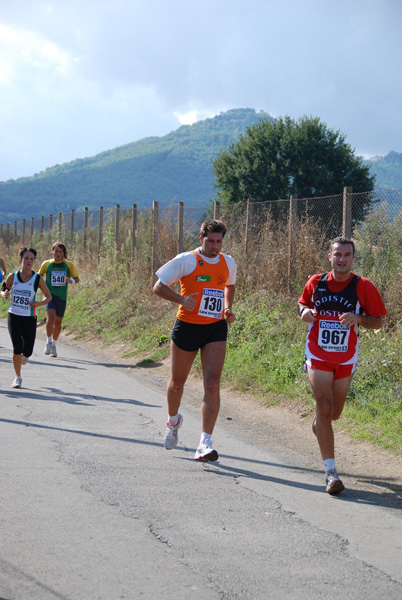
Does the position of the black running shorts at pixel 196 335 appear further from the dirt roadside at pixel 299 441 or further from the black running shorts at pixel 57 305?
the black running shorts at pixel 57 305

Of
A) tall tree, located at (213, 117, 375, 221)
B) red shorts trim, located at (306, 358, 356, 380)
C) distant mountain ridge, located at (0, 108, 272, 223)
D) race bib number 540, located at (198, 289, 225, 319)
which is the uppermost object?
distant mountain ridge, located at (0, 108, 272, 223)

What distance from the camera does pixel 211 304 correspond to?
253 inches

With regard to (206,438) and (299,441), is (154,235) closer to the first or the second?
(299,441)

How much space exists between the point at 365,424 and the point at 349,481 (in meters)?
1.71

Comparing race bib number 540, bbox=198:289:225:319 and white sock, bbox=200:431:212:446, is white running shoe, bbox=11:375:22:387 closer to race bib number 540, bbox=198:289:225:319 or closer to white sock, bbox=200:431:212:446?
white sock, bbox=200:431:212:446

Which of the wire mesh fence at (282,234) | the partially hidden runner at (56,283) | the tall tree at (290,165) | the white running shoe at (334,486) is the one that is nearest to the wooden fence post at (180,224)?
the wire mesh fence at (282,234)

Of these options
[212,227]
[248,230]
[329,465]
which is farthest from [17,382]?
[248,230]

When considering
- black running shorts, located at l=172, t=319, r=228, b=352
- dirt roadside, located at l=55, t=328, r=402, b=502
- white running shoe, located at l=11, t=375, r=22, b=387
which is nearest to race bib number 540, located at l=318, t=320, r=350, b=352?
black running shorts, located at l=172, t=319, r=228, b=352

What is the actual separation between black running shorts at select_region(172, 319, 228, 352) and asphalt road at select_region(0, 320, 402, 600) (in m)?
1.01

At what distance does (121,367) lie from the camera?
42.7 ft

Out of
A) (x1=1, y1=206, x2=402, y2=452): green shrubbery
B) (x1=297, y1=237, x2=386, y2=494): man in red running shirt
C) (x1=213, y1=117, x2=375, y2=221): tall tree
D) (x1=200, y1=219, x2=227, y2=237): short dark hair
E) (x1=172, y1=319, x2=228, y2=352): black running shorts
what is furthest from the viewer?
(x1=213, y1=117, x2=375, y2=221): tall tree

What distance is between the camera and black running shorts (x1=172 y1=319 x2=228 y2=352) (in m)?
6.47

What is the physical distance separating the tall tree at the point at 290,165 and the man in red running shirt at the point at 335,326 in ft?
119

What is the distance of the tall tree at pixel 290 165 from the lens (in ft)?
139
